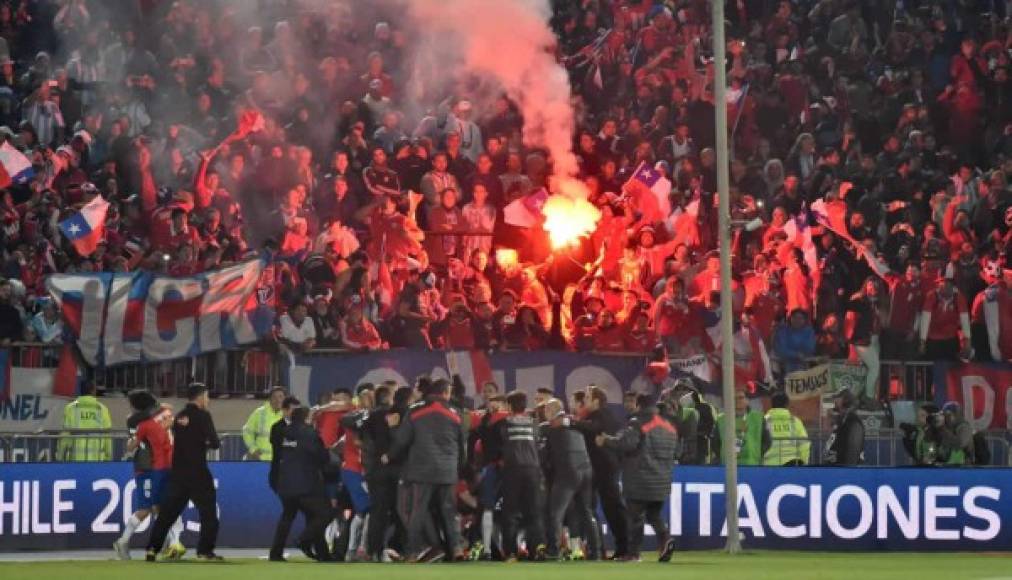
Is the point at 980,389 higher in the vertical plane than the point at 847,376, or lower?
lower

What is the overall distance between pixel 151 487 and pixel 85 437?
2.87m

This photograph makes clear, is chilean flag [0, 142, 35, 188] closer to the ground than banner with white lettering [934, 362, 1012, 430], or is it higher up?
higher up

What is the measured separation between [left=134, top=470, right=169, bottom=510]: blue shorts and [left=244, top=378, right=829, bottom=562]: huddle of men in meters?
1.12

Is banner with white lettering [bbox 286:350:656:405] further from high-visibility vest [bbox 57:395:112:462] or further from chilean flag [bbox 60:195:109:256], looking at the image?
chilean flag [bbox 60:195:109:256]

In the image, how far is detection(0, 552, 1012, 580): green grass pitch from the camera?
1914 cm

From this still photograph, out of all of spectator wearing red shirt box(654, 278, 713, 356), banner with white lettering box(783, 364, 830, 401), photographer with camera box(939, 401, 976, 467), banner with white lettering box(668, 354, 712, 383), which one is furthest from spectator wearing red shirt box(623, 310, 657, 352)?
photographer with camera box(939, 401, 976, 467)

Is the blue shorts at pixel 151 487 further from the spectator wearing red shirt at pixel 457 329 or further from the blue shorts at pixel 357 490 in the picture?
the spectator wearing red shirt at pixel 457 329

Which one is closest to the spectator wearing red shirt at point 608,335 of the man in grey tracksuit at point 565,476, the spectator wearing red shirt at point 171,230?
the man in grey tracksuit at point 565,476

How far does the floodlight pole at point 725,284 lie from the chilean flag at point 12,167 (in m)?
10.2

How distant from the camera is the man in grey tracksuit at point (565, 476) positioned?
73.6 feet

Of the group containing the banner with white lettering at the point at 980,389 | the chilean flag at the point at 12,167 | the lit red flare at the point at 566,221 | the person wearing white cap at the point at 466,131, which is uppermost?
the person wearing white cap at the point at 466,131

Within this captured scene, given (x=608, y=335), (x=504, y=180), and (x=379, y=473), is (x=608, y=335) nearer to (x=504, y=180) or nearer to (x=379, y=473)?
(x=504, y=180)

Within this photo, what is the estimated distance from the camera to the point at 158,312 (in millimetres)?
26609

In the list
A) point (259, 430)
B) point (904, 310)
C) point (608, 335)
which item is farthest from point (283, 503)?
point (904, 310)
